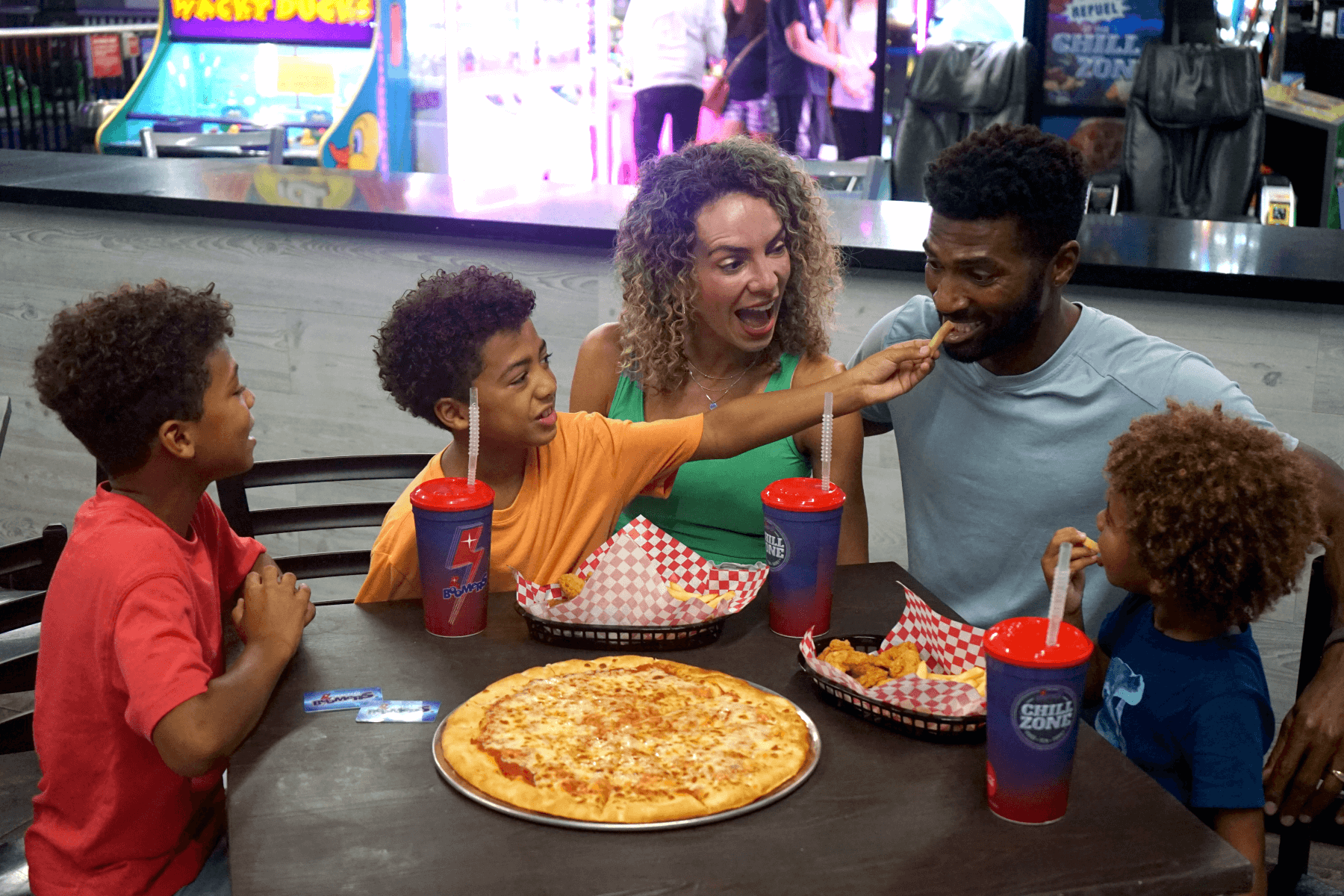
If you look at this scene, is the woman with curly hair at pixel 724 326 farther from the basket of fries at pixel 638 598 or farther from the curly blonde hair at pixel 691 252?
the basket of fries at pixel 638 598

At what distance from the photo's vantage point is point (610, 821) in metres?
1.04

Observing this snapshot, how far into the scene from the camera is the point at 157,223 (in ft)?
10.0

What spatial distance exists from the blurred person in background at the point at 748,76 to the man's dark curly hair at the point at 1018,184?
17.5 feet

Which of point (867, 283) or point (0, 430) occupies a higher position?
point (867, 283)

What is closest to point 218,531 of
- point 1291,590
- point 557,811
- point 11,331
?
point 557,811

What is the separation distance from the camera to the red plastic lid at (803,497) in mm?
1356

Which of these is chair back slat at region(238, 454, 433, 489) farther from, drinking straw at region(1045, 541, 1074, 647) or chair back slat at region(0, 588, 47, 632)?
drinking straw at region(1045, 541, 1074, 647)

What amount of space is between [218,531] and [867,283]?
1452 millimetres

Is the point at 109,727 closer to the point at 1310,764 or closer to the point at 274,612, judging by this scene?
the point at 274,612

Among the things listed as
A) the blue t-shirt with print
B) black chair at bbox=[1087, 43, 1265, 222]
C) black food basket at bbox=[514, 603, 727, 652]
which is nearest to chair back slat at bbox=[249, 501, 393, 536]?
black food basket at bbox=[514, 603, 727, 652]

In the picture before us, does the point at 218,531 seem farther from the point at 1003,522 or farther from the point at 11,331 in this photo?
the point at 11,331

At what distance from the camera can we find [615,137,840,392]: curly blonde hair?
196cm

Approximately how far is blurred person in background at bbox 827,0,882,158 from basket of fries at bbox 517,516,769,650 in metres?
5.86

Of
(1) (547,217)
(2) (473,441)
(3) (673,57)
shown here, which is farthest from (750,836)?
(3) (673,57)
